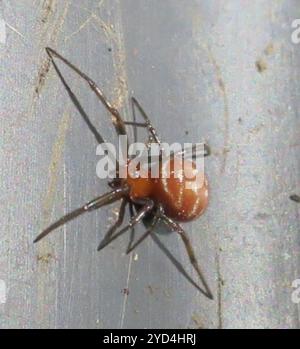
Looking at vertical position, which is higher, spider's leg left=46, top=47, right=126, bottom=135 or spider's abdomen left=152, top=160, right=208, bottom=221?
spider's leg left=46, top=47, right=126, bottom=135

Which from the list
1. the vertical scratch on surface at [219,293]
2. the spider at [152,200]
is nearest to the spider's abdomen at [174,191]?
the spider at [152,200]

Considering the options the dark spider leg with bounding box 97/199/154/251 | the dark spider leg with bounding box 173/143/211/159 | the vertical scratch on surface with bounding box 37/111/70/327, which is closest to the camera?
the vertical scratch on surface with bounding box 37/111/70/327

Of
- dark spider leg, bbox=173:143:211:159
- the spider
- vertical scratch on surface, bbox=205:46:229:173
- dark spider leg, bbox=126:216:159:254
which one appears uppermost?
vertical scratch on surface, bbox=205:46:229:173

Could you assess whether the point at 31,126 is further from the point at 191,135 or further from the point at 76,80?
the point at 191,135

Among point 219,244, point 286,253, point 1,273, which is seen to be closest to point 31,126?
point 1,273

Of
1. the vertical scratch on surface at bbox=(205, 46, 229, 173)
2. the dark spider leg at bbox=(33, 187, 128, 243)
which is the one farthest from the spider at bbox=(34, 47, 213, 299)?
the vertical scratch on surface at bbox=(205, 46, 229, 173)

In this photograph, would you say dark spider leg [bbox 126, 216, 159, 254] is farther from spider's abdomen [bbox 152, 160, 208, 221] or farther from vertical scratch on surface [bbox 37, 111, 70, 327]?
vertical scratch on surface [bbox 37, 111, 70, 327]
